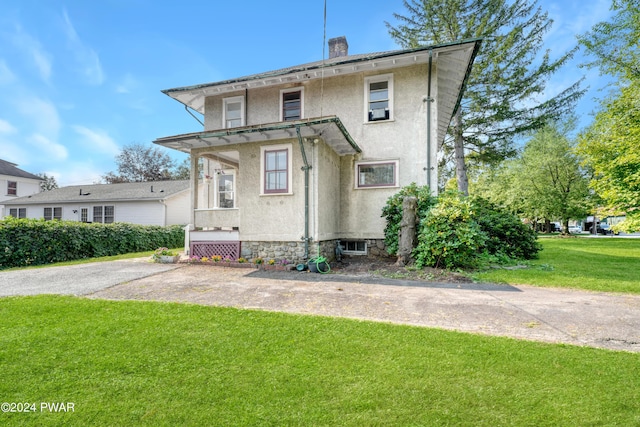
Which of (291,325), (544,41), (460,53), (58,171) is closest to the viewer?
(291,325)

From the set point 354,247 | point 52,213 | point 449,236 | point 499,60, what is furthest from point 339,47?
point 52,213

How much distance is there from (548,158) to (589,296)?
73.4 ft

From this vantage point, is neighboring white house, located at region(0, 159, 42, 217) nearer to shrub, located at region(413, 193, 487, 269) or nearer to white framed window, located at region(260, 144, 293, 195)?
white framed window, located at region(260, 144, 293, 195)

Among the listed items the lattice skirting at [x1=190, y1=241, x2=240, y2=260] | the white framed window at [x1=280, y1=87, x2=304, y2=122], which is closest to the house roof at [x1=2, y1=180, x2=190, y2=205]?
the lattice skirting at [x1=190, y1=241, x2=240, y2=260]

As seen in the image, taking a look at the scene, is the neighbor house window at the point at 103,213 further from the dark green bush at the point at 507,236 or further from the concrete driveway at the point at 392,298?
the dark green bush at the point at 507,236

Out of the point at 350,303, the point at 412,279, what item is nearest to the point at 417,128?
the point at 412,279

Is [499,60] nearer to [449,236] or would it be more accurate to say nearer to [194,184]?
[449,236]

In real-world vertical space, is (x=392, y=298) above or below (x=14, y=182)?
below

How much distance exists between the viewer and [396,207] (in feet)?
29.1

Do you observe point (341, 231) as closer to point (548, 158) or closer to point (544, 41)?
point (544, 41)

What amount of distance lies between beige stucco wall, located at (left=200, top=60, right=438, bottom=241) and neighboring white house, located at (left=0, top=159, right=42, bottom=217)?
26823 mm

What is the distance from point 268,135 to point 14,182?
30.6 metres

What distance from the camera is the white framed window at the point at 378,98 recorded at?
994 cm

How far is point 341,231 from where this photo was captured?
33.5ft
